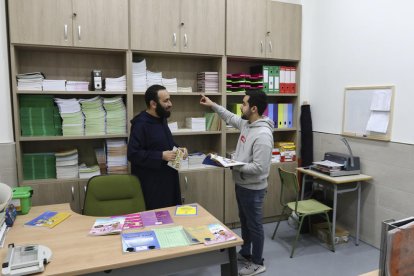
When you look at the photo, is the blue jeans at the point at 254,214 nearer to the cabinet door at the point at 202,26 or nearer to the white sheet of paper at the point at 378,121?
the white sheet of paper at the point at 378,121

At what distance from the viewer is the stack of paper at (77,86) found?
10.6 feet

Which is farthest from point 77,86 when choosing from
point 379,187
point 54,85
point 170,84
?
point 379,187

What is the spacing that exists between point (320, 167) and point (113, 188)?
2.31 meters

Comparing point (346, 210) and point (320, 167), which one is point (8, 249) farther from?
point (346, 210)

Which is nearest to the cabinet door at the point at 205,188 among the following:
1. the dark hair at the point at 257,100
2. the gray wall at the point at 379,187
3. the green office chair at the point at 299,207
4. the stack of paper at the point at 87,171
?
the green office chair at the point at 299,207

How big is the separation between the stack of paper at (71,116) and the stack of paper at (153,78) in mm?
783

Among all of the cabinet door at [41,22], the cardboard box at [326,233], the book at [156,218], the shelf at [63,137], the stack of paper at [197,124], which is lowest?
the cardboard box at [326,233]

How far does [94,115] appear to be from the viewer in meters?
3.32

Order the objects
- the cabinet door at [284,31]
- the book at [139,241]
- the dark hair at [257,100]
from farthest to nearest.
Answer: the cabinet door at [284,31], the dark hair at [257,100], the book at [139,241]

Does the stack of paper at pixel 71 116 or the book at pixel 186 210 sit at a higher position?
the stack of paper at pixel 71 116

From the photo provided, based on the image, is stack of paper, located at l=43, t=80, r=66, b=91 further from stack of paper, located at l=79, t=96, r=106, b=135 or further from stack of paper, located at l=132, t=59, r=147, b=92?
stack of paper, located at l=132, t=59, r=147, b=92

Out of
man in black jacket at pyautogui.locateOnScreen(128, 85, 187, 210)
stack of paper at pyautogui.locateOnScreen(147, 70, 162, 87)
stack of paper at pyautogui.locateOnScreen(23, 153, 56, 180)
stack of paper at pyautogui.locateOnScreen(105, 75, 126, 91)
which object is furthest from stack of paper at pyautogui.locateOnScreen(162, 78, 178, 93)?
stack of paper at pyautogui.locateOnScreen(23, 153, 56, 180)

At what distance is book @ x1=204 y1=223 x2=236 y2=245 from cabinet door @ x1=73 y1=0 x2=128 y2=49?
2118 millimetres

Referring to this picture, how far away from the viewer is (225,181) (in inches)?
152
